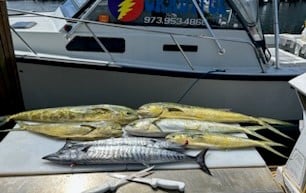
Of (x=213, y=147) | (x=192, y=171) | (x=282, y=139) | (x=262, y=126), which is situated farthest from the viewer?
(x=282, y=139)

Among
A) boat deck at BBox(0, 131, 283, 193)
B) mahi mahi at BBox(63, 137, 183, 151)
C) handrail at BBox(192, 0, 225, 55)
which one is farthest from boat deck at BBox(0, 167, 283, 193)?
handrail at BBox(192, 0, 225, 55)

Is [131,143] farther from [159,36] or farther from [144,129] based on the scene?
[159,36]

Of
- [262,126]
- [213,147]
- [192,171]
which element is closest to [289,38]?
[262,126]

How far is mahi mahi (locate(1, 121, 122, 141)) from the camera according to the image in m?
2.92

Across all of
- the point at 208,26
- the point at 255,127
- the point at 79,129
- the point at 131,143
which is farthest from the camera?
the point at 208,26

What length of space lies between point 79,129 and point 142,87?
4.01 feet

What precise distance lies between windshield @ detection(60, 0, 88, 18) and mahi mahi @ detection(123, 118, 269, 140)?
1.77m

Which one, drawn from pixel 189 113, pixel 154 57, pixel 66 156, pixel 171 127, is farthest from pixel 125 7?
pixel 66 156

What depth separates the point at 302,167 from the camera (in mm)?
2391

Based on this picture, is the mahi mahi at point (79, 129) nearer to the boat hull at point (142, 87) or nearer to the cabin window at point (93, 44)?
the boat hull at point (142, 87)

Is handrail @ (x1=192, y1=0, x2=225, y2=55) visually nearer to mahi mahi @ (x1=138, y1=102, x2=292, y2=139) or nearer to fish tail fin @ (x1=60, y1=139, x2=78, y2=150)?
mahi mahi @ (x1=138, y1=102, x2=292, y2=139)

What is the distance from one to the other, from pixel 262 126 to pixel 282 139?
4.24 feet

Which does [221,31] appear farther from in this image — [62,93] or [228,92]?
[62,93]

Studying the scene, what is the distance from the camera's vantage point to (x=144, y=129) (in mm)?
Result: 2951
